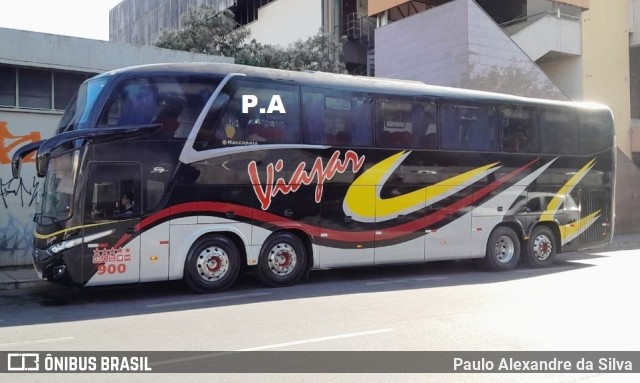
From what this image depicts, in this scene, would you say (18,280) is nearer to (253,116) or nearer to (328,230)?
(253,116)

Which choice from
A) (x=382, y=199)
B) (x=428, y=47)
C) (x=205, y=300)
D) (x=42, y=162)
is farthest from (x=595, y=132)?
(x=42, y=162)

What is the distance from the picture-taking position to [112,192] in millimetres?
9961

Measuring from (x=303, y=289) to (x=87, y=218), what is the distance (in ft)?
13.7

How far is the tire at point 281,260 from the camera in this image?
11336 mm

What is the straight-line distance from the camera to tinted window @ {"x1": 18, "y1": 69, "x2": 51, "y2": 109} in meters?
14.3

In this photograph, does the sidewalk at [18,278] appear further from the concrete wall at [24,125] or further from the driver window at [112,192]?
the driver window at [112,192]

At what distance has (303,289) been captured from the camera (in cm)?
1133

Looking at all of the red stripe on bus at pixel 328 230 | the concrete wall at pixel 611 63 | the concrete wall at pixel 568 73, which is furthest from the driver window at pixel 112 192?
the concrete wall at pixel 611 63

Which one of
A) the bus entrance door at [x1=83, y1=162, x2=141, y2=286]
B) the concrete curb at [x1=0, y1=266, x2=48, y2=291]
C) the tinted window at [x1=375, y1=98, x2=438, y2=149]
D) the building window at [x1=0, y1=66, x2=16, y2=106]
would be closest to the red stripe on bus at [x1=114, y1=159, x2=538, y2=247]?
the bus entrance door at [x1=83, y1=162, x2=141, y2=286]

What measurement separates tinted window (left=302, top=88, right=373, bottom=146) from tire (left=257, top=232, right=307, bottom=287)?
2.07 metres

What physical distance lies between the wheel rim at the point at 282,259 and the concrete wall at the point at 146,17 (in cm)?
3783

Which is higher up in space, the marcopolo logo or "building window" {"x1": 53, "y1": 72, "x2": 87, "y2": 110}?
"building window" {"x1": 53, "y1": 72, "x2": 87, "y2": 110}

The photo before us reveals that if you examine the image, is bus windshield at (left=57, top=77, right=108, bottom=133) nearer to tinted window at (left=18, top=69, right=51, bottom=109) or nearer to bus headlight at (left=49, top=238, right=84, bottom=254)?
bus headlight at (left=49, top=238, right=84, bottom=254)

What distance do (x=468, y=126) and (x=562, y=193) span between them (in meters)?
3.80
